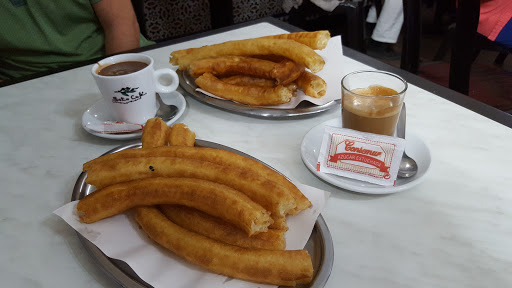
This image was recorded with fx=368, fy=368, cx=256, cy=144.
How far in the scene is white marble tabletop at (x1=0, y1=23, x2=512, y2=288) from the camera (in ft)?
1.93

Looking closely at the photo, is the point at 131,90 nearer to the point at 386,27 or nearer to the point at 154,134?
the point at 154,134

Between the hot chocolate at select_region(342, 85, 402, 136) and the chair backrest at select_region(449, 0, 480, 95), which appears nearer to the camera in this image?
the hot chocolate at select_region(342, 85, 402, 136)

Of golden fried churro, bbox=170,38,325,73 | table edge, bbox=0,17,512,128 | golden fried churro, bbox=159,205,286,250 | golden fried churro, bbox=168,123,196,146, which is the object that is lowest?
table edge, bbox=0,17,512,128

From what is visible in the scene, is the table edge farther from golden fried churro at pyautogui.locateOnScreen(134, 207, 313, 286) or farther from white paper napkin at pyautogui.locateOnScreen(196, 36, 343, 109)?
golden fried churro at pyautogui.locateOnScreen(134, 207, 313, 286)

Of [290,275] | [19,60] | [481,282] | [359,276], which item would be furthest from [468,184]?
[19,60]

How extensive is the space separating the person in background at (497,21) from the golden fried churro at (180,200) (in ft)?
5.83

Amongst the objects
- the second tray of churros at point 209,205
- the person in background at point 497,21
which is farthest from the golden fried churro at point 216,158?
the person in background at point 497,21

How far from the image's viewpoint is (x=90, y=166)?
26.4 inches

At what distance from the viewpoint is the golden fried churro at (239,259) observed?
1.69 feet

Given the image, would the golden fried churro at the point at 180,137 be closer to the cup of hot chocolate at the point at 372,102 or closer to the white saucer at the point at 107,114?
the white saucer at the point at 107,114

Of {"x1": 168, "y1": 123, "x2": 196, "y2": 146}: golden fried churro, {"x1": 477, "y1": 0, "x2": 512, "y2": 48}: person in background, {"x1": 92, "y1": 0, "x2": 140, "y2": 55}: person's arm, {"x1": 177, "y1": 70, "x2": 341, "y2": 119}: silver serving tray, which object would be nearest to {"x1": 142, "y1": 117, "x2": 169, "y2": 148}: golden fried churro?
{"x1": 168, "y1": 123, "x2": 196, "y2": 146}: golden fried churro

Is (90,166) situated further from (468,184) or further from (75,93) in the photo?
(468,184)

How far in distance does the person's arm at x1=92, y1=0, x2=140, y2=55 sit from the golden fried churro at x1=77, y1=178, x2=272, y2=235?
1.09m

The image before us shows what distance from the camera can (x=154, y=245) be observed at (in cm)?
60
